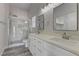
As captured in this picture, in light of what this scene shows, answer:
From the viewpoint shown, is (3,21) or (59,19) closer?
(3,21)

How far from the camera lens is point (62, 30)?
1.81 m

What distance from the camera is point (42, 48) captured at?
168 cm

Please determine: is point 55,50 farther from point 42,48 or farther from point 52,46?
point 42,48

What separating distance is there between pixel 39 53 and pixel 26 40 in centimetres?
33

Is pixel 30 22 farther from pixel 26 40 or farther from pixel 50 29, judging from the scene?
pixel 50 29

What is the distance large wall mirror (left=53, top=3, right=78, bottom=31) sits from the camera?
5.24ft

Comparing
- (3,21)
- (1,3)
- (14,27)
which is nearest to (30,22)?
(14,27)

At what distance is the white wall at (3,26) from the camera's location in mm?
1668

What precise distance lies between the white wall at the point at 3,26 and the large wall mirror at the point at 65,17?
95cm

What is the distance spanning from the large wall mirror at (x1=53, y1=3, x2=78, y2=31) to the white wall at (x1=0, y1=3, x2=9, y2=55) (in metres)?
0.95

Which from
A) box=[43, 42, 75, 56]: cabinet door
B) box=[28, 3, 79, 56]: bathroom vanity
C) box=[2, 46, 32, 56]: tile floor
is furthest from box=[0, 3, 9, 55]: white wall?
box=[43, 42, 75, 56]: cabinet door

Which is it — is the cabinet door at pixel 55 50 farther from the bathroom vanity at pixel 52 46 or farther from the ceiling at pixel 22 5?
the ceiling at pixel 22 5

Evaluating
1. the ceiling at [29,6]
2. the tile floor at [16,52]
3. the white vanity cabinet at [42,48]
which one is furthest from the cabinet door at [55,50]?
the ceiling at [29,6]

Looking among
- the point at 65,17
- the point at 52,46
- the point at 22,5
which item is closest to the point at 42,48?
the point at 52,46
